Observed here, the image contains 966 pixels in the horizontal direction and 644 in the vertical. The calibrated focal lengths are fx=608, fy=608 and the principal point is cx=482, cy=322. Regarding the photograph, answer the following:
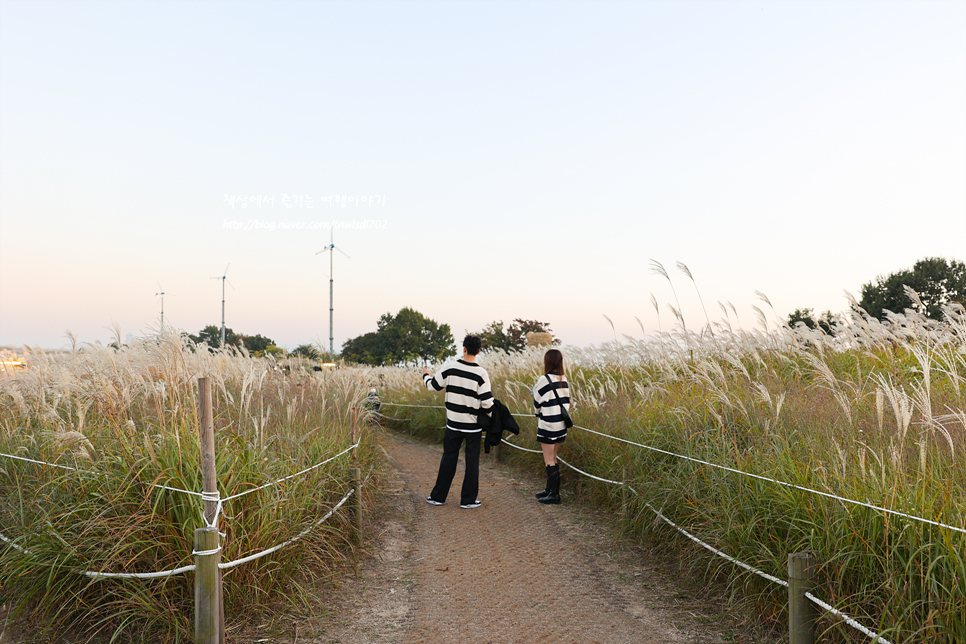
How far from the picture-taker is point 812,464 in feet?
13.3

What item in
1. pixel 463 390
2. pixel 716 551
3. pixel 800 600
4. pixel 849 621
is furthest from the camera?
pixel 463 390

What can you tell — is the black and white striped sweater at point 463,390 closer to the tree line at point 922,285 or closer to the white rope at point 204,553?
the white rope at point 204,553

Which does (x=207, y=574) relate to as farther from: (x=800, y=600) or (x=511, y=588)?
(x=800, y=600)

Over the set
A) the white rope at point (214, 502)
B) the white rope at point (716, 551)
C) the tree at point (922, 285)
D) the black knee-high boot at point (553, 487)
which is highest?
the tree at point (922, 285)

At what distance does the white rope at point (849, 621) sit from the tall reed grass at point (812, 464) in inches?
2.0

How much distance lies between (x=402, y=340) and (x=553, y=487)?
57.3 meters

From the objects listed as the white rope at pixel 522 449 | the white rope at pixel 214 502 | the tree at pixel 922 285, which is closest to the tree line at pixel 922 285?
the tree at pixel 922 285

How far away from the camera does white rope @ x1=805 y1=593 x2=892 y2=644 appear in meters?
2.82

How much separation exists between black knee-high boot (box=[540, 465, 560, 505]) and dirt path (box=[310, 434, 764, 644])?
182mm

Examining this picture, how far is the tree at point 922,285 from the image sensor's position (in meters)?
35.4

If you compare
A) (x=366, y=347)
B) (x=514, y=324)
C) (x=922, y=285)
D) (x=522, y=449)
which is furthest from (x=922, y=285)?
(x=366, y=347)

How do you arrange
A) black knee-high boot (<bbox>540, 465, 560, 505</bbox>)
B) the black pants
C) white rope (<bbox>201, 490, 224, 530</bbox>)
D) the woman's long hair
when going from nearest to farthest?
white rope (<bbox>201, 490, 224, 530</bbox>), the black pants, black knee-high boot (<bbox>540, 465, 560, 505</bbox>), the woman's long hair

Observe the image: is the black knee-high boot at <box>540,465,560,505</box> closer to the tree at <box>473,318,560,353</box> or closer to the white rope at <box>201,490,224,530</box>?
the white rope at <box>201,490,224,530</box>

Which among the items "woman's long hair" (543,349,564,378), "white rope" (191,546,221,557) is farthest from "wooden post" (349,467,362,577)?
"woman's long hair" (543,349,564,378)
